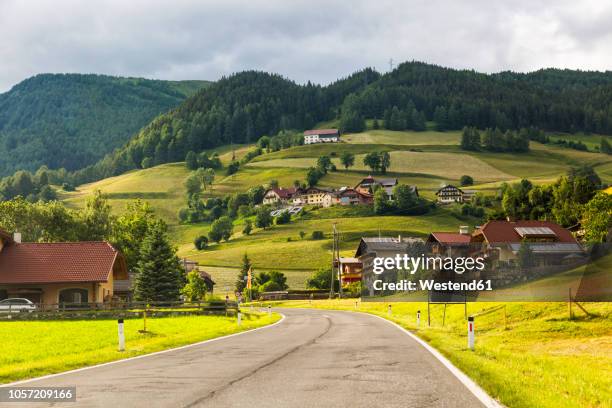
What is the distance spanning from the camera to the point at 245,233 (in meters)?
157

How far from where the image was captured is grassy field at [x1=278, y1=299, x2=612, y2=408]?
426 inches

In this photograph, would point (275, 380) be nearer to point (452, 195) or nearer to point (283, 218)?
point (283, 218)

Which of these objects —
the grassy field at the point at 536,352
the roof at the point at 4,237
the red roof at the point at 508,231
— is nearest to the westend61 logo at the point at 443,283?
the grassy field at the point at 536,352

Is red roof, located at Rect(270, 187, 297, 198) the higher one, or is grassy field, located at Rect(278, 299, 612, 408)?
red roof, located at Rect(270, 187, 297, 198)

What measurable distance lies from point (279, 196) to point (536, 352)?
166166mm

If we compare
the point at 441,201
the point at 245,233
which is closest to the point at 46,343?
the point at 245,233

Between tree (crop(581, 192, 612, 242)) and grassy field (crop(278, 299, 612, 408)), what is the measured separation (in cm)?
4143

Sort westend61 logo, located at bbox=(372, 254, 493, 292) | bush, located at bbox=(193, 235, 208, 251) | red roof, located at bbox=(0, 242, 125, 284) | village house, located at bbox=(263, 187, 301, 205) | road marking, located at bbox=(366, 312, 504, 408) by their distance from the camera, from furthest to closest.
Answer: village house, located at bbox=(263, 187, 301, 205) < bush, located at bbox=(193, 235, 208, 251) < red roof, located at bbox=(0, 242, 125, 284) < westend61 logo, located at bbox=(372, 254, 493, 292) < road marking, located at bbox=(366, 312, 504, 408)

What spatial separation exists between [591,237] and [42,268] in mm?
56993

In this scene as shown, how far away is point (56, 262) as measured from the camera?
59.0 metres

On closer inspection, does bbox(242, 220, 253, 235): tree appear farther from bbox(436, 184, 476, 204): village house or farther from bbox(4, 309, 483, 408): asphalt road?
bbox(4, 309, 483, 408): asphalt road

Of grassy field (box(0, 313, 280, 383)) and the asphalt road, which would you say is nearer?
the asphalt road

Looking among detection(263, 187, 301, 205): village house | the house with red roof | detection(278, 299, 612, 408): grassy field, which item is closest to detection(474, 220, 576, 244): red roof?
the house with red roof

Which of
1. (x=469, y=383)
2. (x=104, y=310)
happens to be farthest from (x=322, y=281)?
(x=469, y=383)
